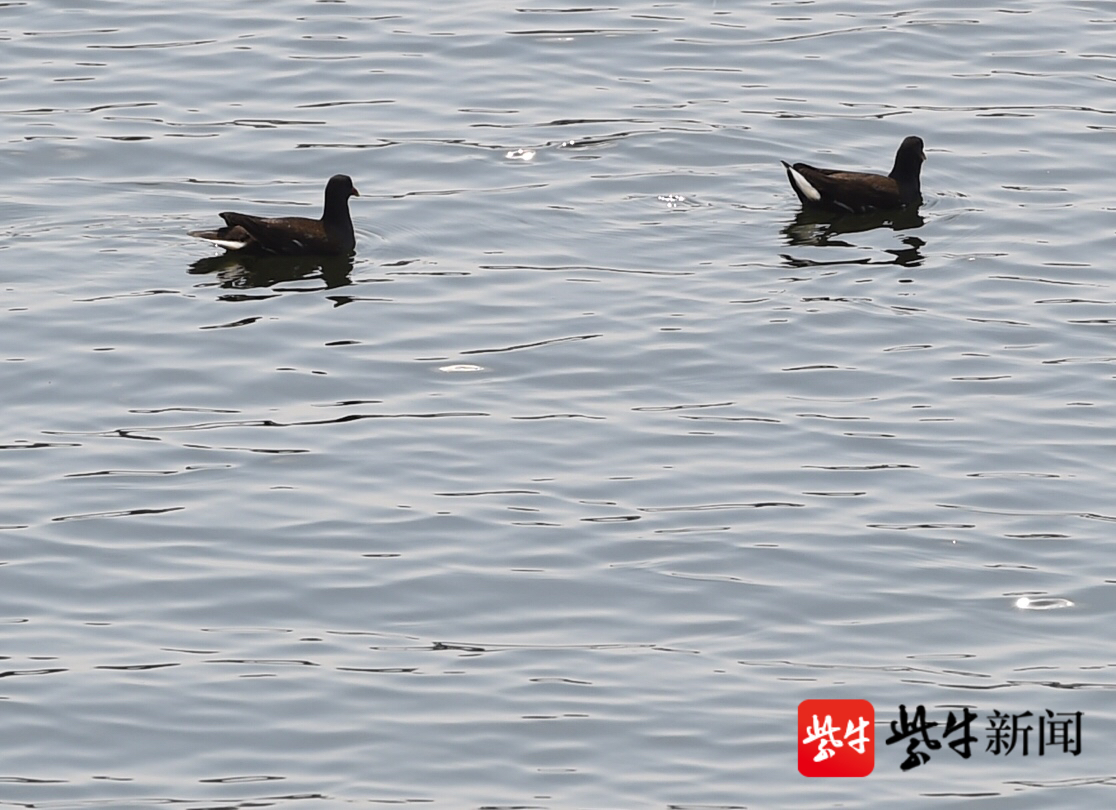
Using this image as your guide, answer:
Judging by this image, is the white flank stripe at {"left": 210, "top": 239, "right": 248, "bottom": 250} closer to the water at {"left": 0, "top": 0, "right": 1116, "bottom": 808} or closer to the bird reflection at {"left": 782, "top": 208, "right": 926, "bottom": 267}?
the water at {"left": 0, "top": 0, "right": 1116, "bottom": 808}

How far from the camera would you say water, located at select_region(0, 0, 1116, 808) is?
10.9 m

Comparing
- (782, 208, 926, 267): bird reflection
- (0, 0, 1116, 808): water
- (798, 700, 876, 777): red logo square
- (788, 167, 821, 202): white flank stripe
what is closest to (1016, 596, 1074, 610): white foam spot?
(0, 0, 1116, 808): water

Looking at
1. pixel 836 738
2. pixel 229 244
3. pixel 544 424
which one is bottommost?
pixel 836 738

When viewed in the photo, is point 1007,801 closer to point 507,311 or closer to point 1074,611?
point 1074,611

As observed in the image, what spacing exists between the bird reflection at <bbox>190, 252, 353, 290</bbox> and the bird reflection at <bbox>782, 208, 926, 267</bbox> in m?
3.72

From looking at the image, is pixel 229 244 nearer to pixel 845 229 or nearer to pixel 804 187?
pixel 804 187

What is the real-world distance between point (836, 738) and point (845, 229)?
9860mm

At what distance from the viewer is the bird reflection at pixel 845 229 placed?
19.0 metres

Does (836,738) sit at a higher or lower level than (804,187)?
lower

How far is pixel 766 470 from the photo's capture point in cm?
1409

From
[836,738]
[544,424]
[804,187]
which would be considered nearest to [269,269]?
[544,424]

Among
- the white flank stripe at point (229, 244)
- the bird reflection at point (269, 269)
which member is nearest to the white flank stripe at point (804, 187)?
the bird reflection at point (269, 269)

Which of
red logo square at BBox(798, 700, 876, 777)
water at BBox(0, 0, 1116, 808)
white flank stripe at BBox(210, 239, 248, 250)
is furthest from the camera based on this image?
white flank stripe at BBox(210, 239, 248, 250)

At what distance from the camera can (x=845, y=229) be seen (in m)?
20.0
